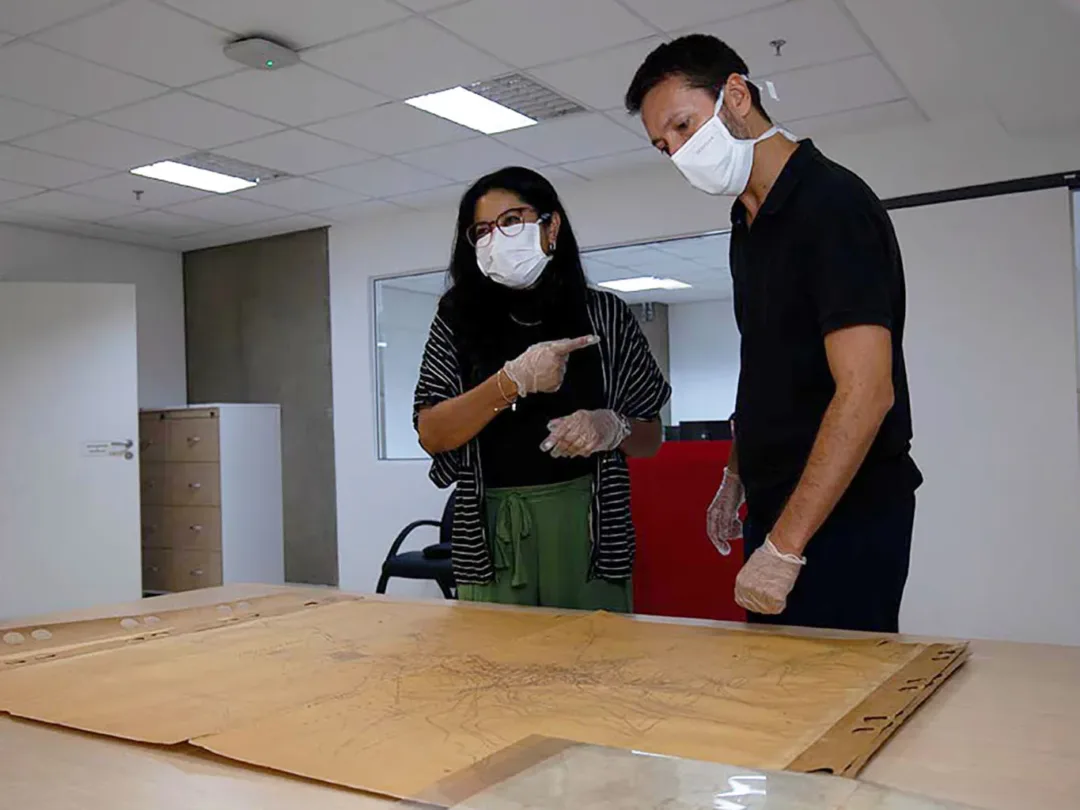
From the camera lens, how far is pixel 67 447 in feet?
18.2

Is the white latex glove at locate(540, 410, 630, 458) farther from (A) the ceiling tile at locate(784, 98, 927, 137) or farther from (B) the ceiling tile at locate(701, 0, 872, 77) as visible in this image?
(A) the ceiling tile at locate(784, 98, 927, 137)

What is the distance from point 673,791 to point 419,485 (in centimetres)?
523

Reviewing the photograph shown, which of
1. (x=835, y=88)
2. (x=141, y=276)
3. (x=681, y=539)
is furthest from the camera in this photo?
(x=141, y=276)

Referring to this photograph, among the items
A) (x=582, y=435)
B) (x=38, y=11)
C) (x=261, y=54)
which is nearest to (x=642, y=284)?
(x=261, y=54)

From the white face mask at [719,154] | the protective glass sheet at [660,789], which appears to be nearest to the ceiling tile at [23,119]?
the white face mask at [719,154]

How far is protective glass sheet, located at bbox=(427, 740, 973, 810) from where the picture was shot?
23.0 inches

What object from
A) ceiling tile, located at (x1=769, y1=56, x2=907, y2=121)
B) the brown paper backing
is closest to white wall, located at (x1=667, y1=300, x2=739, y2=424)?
ceiling tile, located at (x1=769, y1=56, x2=907, y2=121)

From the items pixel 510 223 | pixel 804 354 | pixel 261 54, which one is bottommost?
pixel 804 354

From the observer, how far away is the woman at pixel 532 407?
5.05ft

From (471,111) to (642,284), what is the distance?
420 cm

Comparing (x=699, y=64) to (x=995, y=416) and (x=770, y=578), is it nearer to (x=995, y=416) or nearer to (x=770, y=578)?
(x=770, y=578)

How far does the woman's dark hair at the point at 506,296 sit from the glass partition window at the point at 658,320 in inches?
74.5

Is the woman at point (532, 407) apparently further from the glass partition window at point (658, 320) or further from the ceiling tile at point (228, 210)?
the ceiling tile at point (228, 210)

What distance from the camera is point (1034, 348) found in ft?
13.8
